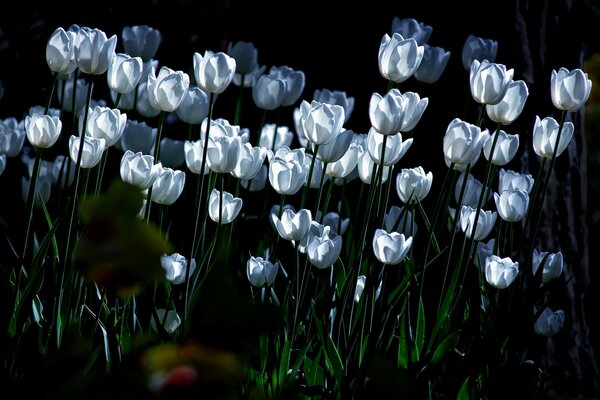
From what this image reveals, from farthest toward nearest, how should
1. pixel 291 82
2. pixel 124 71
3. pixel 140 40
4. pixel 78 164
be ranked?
pixel 140 40 < pixel 291 82 < pixel 124 71 < pixel 78 164

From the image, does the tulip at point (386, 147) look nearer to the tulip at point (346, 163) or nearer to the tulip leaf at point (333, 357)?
the tulip at point (346, 163)

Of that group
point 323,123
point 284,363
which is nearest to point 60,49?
point 323,123

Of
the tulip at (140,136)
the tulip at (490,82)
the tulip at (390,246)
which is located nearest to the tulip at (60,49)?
the tulip at (140,136)

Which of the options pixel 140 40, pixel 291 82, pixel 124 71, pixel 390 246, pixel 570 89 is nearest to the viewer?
pixel 390 246

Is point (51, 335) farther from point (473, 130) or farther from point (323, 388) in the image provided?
point (473, 130)

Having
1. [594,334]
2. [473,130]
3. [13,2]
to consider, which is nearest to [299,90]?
[473,130]

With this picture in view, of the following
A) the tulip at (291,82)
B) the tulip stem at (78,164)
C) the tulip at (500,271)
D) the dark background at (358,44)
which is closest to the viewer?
the tulip stem at (78,164)

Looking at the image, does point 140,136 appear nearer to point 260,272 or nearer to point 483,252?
point 260,272
